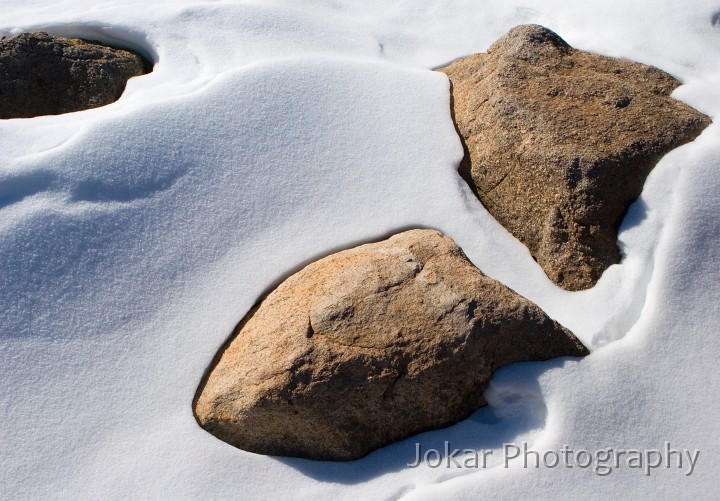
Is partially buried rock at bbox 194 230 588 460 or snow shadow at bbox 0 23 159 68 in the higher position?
snow shadow at bbox 0 23 159 68

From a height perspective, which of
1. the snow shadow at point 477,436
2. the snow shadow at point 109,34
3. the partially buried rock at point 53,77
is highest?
the snow shadow at point 109,34

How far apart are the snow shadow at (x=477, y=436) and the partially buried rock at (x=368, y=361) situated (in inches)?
1.0

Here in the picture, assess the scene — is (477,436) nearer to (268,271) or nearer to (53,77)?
(268,271)

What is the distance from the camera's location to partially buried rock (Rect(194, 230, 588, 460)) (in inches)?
73.1

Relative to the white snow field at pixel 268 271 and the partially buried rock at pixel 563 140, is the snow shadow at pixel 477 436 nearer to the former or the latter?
the white snow field at pixel 268 271

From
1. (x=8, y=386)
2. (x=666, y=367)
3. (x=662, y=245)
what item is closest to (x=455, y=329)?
(x=666, y=367)

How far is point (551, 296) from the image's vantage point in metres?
2.19

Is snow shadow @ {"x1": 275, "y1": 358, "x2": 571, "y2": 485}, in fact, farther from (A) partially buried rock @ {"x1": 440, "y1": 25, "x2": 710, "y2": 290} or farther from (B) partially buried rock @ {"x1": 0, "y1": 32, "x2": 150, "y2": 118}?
(B) partially buried rock @ {"x1": 0, "y1": 32, "x2": 150, "y2": 118}

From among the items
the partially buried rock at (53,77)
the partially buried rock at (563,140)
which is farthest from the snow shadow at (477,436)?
the partially buried rock at (53,77)

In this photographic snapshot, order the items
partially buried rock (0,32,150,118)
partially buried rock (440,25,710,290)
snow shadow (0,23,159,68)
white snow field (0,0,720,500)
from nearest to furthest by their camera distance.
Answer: white snow field (0,0,720,500)
partially buried rock (440,25,710,290)
partially buried rock (0,32,150,118)
snow shadow (0,23,159,68)

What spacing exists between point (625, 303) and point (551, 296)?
0.21 metres

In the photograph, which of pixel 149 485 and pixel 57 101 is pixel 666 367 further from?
pixel 57 101

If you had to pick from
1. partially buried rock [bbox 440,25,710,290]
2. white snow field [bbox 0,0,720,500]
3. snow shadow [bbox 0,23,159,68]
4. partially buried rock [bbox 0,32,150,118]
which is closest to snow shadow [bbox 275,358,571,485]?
white snow field [bbox 0,0,720,500]

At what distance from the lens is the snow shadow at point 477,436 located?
5.95ft
